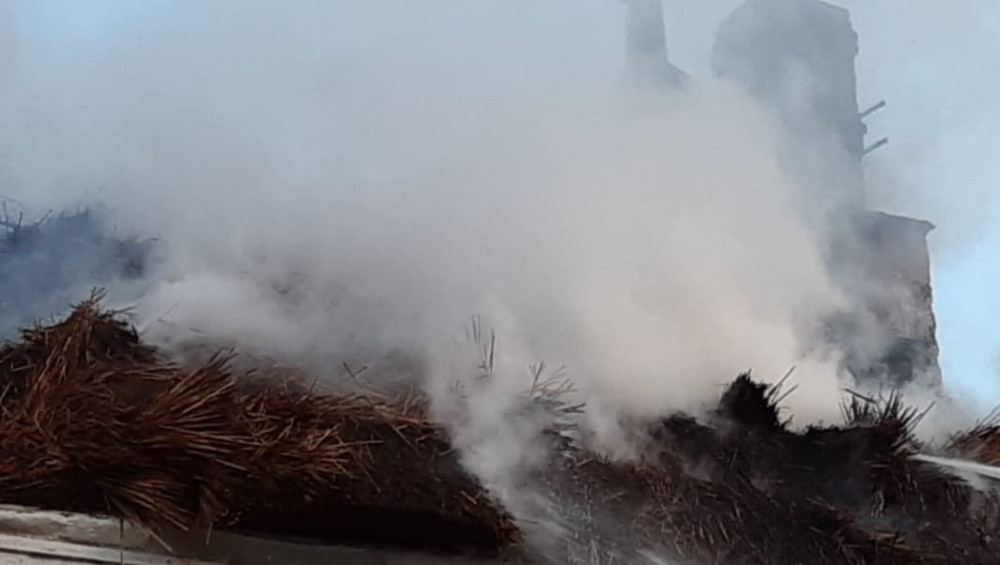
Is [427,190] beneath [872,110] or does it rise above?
beneath

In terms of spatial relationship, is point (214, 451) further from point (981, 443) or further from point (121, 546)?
point (981, 443)

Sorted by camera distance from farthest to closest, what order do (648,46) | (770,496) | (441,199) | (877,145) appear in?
1. (877,145)
2. (648,46)
3. (441,199)
4. (770,496)

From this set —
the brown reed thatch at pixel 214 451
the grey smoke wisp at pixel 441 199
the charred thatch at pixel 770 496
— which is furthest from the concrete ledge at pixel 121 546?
the charred thatch at pixel 770 496

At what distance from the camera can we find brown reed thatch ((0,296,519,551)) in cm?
129

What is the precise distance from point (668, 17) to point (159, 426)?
4.03ft

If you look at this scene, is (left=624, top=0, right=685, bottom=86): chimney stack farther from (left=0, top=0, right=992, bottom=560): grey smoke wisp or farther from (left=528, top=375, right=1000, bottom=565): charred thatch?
(left=528, top=375, right=1000, bottom=565): charred thatch

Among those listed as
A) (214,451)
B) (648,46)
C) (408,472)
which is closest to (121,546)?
(214,451)

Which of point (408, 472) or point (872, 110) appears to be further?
point (872, 110)

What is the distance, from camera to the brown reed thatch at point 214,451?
1.29 meters

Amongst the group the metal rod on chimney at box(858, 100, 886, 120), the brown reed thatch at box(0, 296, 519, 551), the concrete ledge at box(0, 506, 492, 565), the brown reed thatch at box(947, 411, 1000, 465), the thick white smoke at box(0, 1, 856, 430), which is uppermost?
the metal rod on chimney at box(858, 100, 886, 120)

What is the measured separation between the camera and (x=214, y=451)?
4.25 ft

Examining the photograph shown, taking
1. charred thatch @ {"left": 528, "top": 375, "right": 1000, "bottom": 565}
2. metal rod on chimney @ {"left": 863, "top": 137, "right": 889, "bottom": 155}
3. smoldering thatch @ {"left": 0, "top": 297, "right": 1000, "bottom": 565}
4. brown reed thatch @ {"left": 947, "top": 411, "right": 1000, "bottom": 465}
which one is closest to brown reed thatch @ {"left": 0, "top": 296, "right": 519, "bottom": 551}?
smoldering thatch @ {"left": 0, "top": 297, "right": 1000, "bottom": 565}

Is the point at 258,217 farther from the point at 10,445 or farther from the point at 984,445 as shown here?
the point at 984,445

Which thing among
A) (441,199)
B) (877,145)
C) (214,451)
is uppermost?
(877,145)
